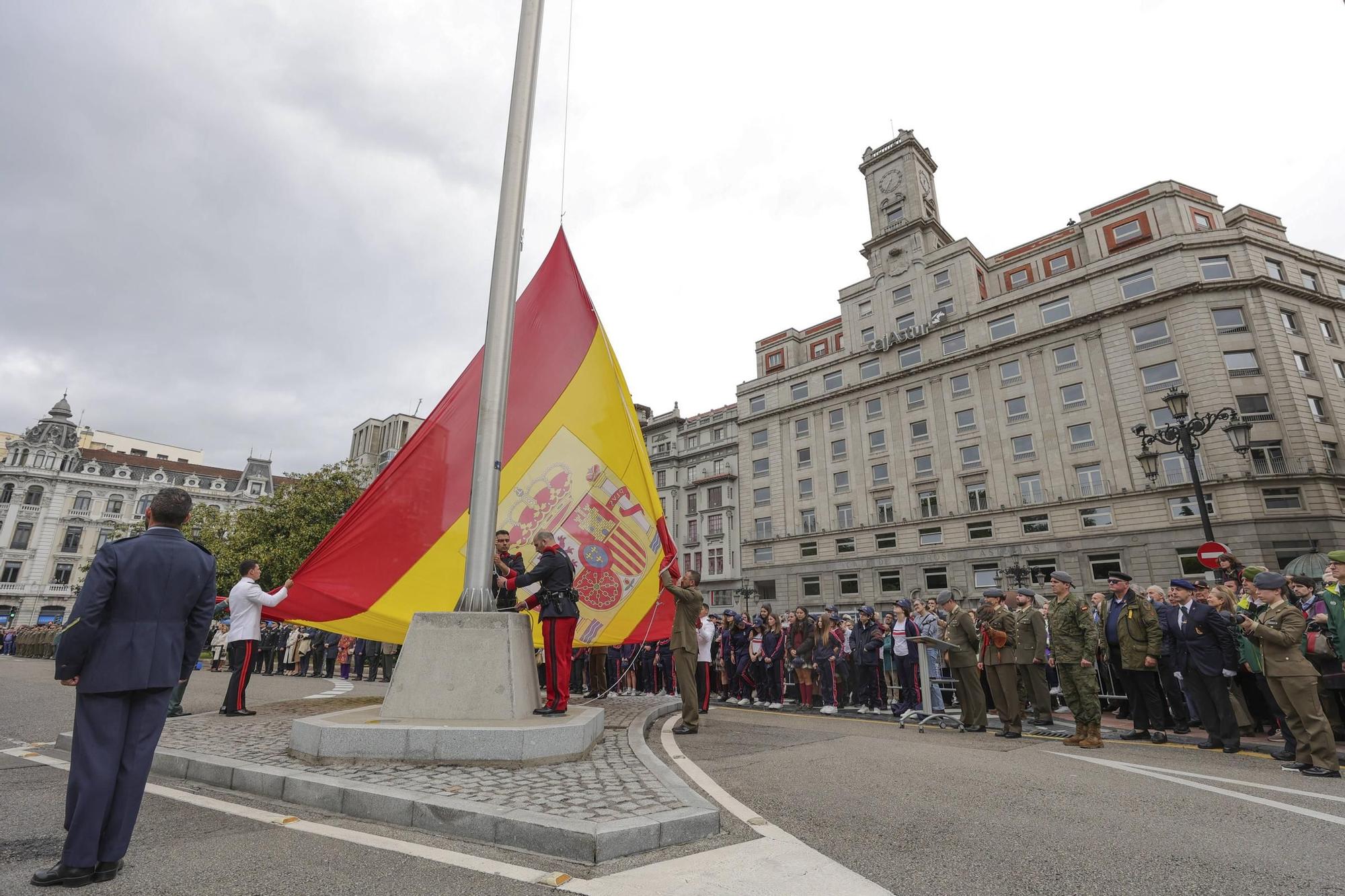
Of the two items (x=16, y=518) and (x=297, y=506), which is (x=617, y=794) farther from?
(x=16, y=518)

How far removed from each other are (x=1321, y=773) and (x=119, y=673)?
9364 millimetres

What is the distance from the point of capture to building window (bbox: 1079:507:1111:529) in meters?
38.1

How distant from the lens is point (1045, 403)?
42.2 metres

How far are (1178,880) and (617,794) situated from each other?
304 cm

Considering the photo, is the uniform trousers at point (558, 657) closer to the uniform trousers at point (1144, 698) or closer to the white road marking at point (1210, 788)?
the white road marking at point (1210, 788)

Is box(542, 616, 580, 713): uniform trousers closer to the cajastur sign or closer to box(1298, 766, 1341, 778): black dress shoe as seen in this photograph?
box(1298, 766, 1341, 778): black dress shoe

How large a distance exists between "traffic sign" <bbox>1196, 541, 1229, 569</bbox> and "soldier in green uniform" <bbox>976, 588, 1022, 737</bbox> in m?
4.47

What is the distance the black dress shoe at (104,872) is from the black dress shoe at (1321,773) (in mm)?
9014

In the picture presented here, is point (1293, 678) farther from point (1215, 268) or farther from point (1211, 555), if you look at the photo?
point (1215, 268)

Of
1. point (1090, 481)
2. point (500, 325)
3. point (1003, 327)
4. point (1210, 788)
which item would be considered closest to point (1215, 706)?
point (1210, 788)

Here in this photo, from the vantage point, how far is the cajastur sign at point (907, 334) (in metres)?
48.4

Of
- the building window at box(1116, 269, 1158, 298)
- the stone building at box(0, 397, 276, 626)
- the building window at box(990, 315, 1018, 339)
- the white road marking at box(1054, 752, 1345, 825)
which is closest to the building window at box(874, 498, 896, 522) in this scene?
the building window at box(990, 315, 1018, 339)

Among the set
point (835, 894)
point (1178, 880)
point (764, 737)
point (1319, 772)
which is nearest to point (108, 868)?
point (835, 894)

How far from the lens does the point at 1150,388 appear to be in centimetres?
3812
